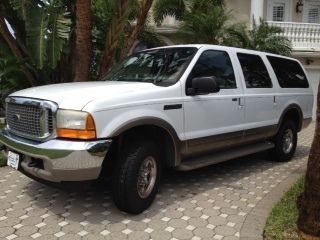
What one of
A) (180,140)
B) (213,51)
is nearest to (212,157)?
(180,140)

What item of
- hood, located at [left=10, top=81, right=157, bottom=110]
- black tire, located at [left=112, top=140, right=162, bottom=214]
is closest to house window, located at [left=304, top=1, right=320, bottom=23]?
hood, located at [left=10, top=81, right=157, bottom=110]

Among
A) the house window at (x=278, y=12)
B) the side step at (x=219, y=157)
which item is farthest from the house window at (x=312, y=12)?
the side step at (x=219, y=157)

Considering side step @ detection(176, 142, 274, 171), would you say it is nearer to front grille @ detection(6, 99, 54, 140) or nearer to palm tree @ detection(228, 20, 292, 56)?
front grille @ detection(6, 99, 54, 140)

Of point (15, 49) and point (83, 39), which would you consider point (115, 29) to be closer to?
point (83, 39)

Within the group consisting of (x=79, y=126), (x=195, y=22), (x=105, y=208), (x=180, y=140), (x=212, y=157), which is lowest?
(x=105, y=208)

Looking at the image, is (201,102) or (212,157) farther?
(212,157)

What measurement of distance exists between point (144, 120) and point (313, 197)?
1.91m

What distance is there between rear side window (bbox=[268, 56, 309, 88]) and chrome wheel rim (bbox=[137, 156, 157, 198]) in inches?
138

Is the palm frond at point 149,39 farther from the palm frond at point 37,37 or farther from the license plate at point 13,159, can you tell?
the license plate at point 13,159

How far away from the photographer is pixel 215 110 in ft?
18.4

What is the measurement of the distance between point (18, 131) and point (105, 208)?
4.48 ft

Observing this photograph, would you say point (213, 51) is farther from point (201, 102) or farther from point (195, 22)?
point (195, 22)

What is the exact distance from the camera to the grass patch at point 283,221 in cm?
410

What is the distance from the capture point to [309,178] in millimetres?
3826
